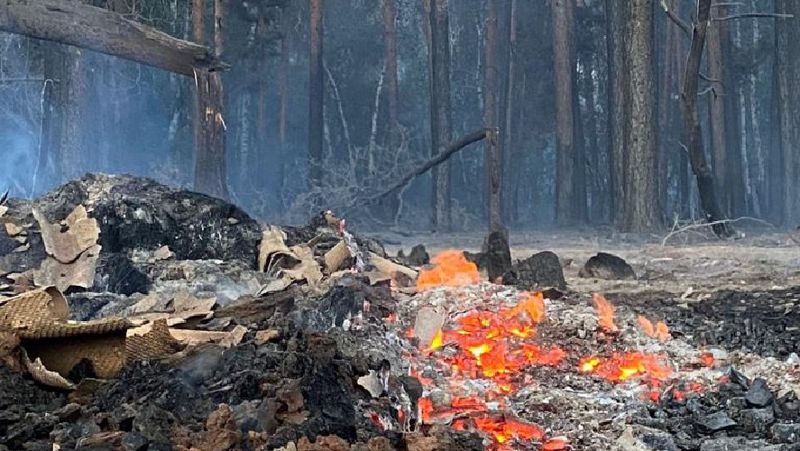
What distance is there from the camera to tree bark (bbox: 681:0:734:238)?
14.3 metres

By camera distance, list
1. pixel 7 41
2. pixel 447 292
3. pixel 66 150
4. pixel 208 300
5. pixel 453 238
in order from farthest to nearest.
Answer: pixel 7 41
pixel 453 238
pixel 66 150
pixel 447 292
pixel 208 300

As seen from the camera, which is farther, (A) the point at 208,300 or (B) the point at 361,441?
(A) the point at 208,300

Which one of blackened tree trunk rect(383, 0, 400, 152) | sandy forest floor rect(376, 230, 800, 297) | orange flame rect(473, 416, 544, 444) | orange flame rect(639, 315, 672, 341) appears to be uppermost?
blackened tree trunk rect(383, 0, 400, 152)

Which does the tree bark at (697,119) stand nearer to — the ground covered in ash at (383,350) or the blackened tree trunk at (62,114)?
the ground covered in ash at (383,350)

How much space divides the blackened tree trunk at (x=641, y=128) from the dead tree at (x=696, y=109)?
1513 mm

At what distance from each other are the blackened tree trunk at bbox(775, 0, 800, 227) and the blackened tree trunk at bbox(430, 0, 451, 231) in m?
7.43

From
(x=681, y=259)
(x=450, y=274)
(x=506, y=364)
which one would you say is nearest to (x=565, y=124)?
(x=681, y=259)

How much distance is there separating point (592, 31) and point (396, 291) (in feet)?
87.8

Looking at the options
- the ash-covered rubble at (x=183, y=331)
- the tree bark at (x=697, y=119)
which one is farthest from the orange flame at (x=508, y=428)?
the tree bark at (x=697, y=119)

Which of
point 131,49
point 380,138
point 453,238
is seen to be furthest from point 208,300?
point 380,138

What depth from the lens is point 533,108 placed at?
1292 inches

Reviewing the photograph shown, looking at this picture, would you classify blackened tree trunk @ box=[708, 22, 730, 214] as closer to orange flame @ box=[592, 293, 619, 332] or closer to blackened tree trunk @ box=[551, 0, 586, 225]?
blackened tree trunk @ box=[551, 0, 586, 225]

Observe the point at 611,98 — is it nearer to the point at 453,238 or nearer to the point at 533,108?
the point at 453,238

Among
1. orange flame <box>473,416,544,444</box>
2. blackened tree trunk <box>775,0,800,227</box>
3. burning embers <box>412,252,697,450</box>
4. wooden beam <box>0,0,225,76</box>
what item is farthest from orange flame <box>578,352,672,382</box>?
blackened tree trunk <box>775,0,800,227</box>
